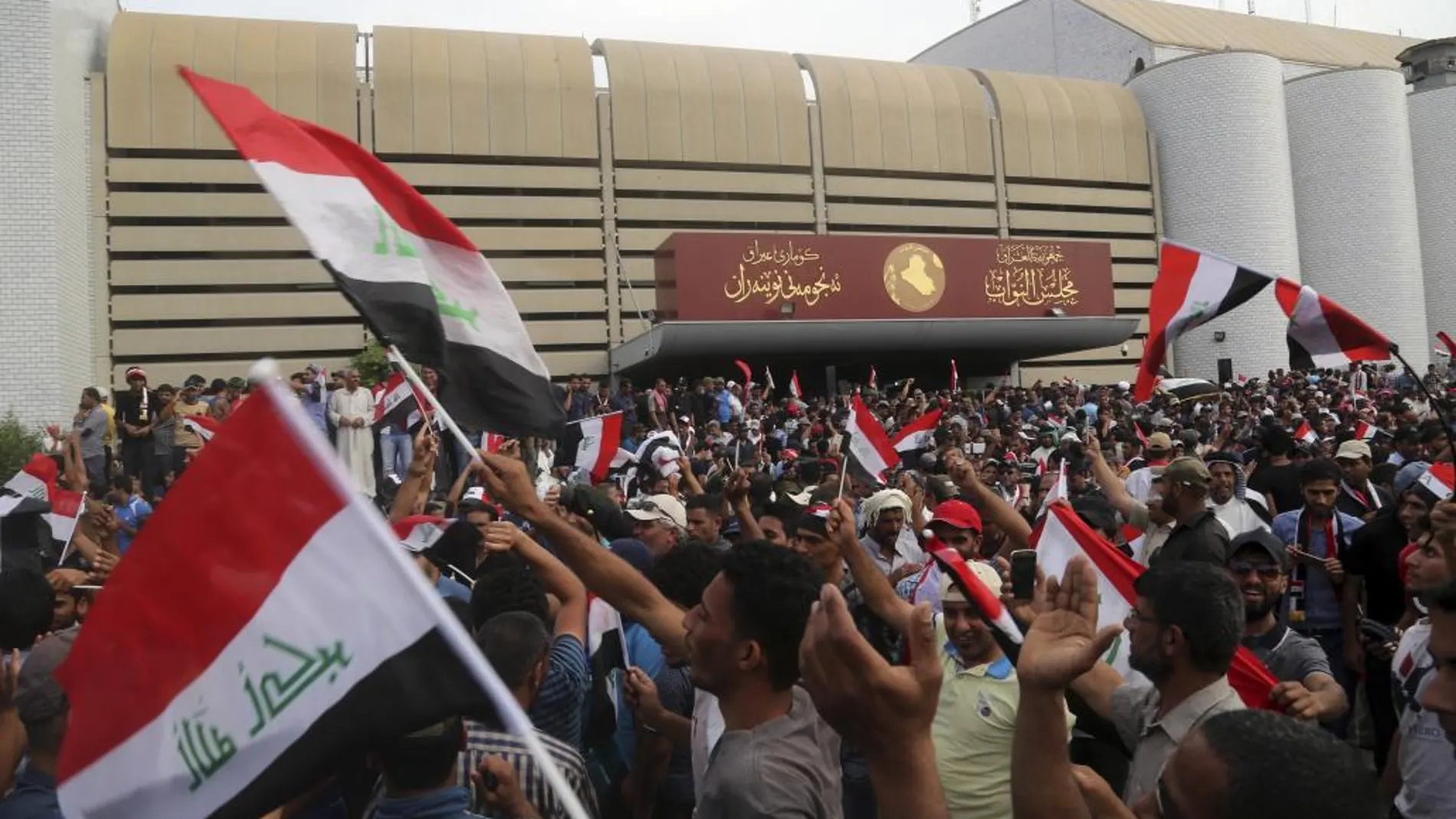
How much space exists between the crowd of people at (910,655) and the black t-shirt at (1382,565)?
0.04 feet

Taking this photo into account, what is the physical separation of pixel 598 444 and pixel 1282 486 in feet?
14.6

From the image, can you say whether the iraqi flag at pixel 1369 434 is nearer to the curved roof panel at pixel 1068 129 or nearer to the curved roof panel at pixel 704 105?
the curved roof panel at pixel 704 105

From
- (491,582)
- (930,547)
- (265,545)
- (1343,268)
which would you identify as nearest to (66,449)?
(491,582)

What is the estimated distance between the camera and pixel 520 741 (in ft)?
9.22

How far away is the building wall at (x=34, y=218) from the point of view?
1952 centimetres

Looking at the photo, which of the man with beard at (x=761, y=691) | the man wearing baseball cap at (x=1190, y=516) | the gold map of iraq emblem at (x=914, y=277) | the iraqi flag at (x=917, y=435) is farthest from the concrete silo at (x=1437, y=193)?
the man with beard at (x=761, y=691)

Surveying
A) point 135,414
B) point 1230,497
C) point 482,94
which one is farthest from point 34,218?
point 1230,497

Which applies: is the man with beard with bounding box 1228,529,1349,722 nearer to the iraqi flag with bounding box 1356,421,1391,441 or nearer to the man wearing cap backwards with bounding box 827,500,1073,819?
the man wearing cap backwards with bounding box 827,500,1073,819

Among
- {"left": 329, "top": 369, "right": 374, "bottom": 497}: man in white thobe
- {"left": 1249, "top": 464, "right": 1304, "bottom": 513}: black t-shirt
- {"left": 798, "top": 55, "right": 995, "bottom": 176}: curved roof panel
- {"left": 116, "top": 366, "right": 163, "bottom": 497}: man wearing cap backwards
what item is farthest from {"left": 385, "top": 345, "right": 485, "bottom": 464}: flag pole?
{"left": 798, "top": 55, "right": 995, "bottom": 176}: curved roof panel

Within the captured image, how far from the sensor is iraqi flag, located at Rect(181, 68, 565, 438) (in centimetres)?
311

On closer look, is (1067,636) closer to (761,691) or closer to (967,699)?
(761,691)

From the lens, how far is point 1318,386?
2180 centimetres

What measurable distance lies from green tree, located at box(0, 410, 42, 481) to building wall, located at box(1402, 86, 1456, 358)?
37996 mm

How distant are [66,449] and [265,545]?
31.2 ft
